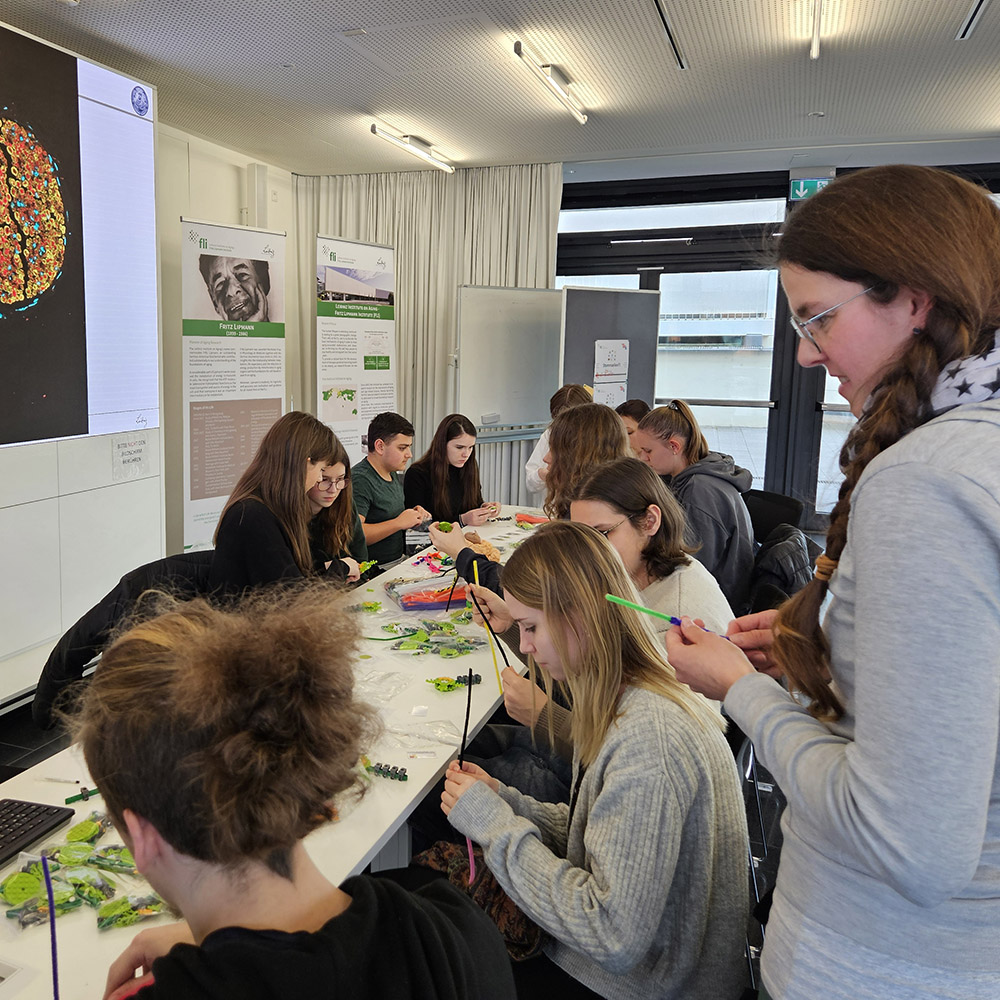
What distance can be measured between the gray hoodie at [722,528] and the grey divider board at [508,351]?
3.55 meters

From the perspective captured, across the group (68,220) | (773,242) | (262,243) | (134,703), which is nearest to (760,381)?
(262,243)

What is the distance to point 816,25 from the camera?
11.7ft

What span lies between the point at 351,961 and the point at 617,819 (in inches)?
23.0

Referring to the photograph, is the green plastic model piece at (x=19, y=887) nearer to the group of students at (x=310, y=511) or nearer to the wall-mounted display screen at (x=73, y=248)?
the group of students at (x=310, y=511)

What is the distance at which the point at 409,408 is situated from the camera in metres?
7.28

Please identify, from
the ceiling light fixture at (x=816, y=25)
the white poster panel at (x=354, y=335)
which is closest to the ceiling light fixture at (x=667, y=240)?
the white poster panel at (x=354, y=335)

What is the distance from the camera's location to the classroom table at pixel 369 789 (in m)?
1.09

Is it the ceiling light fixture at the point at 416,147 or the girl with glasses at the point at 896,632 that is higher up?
the ceiling light fixture at the point at 416,147

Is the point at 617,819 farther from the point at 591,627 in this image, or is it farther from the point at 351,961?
the point at 351,961

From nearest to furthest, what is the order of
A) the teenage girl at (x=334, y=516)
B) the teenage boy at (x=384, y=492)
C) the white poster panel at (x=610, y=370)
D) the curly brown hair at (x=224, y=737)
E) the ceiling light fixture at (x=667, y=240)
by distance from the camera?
the curly brown hair at (x=224, y=737)
the teenage girl at (x=334, y=516)
the teenage boy at (x=384, y=492)
the white poster panel at (x=610, y=370)
the ceiling light fixture at (x=667, y=240)

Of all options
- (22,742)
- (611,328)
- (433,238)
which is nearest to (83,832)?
(22,742)

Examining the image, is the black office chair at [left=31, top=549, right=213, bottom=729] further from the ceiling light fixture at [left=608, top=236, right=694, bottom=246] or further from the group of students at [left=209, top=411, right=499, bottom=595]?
the ceiling light fixture at [left=608, top=236, right=694, bottom=246]

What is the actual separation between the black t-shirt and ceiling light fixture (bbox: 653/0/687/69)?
151 inches

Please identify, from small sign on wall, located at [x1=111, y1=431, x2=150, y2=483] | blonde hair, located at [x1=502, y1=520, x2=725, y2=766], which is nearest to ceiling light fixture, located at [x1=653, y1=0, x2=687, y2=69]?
blonde hair, located at [x1=502, y1=520, x2=725, y2=766]
